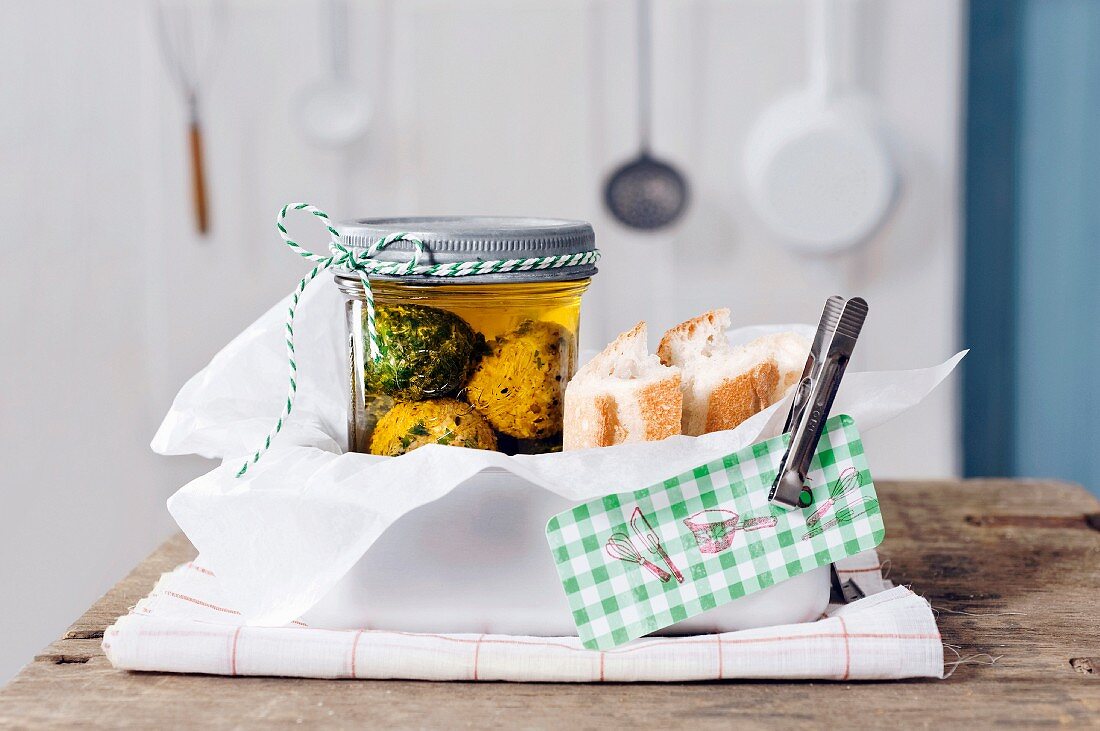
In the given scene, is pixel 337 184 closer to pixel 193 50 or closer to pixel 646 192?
pixel 193 50

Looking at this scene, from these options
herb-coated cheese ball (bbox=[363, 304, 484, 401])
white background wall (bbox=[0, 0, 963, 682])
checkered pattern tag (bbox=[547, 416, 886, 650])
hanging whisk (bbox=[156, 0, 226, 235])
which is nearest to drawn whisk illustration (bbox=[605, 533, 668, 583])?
checkered pattern tag (bbox=[547, 416, 886, 650])

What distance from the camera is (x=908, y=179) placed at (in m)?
1.45

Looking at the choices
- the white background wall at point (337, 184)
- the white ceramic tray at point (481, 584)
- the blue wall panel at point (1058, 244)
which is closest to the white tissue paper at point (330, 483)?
the white ceramic tray at point (481, 584)

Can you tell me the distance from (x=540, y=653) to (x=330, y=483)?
139mm

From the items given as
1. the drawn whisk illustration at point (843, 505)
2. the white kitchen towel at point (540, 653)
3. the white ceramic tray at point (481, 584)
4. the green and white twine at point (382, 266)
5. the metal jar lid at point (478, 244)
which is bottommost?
the white kitchen towel at point (540, 653)

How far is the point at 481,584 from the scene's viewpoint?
1.84ft

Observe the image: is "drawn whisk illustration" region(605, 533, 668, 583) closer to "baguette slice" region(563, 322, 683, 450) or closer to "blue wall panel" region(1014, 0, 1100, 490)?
"baguette slice" region(563, 322, 683, 450)

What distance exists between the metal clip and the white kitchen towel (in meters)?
0.07

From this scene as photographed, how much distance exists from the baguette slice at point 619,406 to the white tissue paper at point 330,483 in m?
0.02

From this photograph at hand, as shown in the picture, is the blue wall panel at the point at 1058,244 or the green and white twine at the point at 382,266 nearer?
the green and white twine at the point at 382,266

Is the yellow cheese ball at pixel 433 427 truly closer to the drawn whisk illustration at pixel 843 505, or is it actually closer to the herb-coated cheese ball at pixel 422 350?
the herb-coated cheese ball at pixel 422 350

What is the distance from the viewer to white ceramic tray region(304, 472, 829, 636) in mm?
550

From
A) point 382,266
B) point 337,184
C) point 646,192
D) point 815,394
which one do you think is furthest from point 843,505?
point 337,184

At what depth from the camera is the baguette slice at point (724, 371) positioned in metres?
0.59
